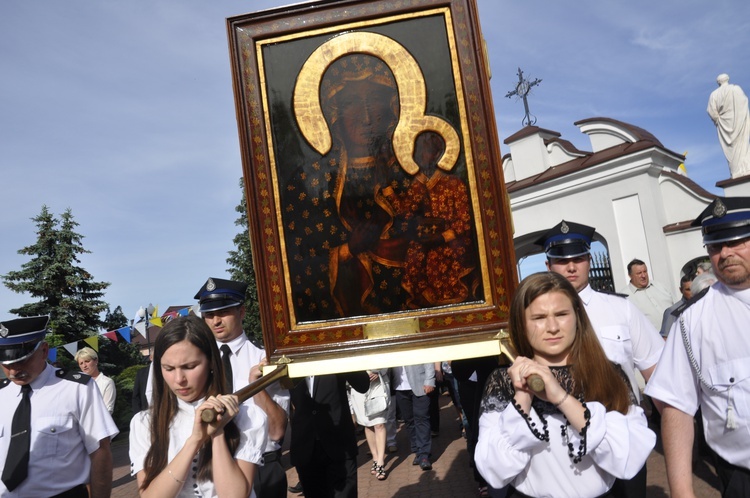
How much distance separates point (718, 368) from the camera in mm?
2389

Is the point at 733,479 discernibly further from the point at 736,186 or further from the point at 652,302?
the point at 736,186

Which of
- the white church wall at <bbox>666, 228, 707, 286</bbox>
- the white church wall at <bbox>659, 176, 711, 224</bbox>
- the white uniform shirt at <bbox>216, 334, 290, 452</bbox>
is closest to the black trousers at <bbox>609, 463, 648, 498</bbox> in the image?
the white uniform shirt at <bbox>216, 334, 290, 452</bbox>

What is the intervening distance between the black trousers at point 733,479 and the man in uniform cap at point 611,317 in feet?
3.09

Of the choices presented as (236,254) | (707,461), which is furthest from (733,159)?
(236,254)

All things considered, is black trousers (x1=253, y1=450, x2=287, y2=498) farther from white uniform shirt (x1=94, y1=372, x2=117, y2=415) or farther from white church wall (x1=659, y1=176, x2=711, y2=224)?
white church wall (x1=659, y1=176, x2=711, y2=224)

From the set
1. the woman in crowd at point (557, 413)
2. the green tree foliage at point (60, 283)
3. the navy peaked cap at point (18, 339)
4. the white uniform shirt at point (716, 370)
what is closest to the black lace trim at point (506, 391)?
the woman in crowd at point (557, 413)

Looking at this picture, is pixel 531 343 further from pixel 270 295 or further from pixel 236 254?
pixel 236 254

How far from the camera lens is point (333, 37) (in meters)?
3.13

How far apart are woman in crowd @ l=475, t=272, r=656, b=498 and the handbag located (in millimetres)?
5381

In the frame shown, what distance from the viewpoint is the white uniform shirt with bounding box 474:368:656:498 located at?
2.06 metres

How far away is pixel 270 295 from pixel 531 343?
144 cm

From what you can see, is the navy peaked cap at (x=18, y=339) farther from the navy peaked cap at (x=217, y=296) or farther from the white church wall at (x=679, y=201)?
the white church wall at (x=679, y=201)

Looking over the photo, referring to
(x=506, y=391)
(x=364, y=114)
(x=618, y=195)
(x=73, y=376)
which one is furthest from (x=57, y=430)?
(x=618, y=195)

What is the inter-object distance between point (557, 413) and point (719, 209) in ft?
3.81
